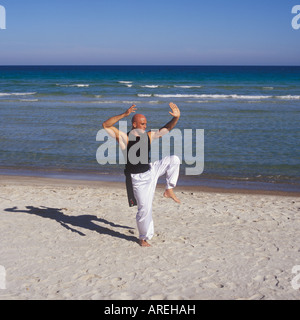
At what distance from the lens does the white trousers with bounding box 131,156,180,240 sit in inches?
237

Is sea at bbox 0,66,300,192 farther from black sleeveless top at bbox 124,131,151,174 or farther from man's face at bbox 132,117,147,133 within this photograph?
man's face at bbox 132,117,147,133

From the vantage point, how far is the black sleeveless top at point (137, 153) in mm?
5887

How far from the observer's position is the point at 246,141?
15523mm

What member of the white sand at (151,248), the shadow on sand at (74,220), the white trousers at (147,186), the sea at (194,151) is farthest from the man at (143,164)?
the sea at (194,151)

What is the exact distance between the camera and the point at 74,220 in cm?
759

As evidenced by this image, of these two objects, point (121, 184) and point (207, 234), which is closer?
point (207, 234)

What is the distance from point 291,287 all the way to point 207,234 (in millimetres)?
1985

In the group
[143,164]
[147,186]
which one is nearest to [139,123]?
[143,164]

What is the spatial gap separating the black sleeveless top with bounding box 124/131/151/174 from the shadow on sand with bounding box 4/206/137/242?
128 centimetres

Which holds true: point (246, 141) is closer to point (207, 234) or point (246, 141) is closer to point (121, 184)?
point (121, 184)

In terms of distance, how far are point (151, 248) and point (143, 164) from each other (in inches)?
50.0
